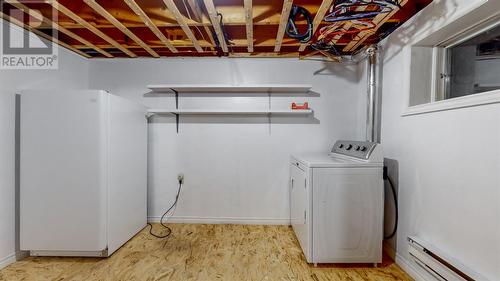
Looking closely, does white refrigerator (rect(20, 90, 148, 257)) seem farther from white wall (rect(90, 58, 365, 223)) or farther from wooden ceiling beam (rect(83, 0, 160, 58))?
white wall (rect(90, 58, 365, 223))

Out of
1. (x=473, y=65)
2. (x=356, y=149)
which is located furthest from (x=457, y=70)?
(x=356, y=149)

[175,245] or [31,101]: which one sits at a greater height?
[31,101]

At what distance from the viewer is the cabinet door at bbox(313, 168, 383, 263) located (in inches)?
75.5

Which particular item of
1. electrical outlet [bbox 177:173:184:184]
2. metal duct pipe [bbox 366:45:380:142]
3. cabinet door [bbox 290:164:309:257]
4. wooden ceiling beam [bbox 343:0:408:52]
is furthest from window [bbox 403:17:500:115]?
electrical outlet [bbox 177:173:184:184]

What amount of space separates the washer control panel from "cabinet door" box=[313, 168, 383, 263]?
0.14 metres

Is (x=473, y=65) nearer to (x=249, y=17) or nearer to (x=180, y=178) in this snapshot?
(x=249, y=17)

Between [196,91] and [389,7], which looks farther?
[196,91]

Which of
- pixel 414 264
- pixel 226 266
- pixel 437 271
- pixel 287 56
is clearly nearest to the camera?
pixel 437 271

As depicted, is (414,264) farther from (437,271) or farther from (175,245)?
(175,245)

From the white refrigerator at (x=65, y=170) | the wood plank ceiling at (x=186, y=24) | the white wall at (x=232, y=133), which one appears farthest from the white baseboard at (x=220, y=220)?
the wood plank ceiling at (x=186, y=24)

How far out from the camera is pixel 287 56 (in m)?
2.83

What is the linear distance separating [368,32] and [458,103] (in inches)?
41.4

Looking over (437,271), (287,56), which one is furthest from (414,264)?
(287,56)

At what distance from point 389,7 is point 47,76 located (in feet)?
9.98
